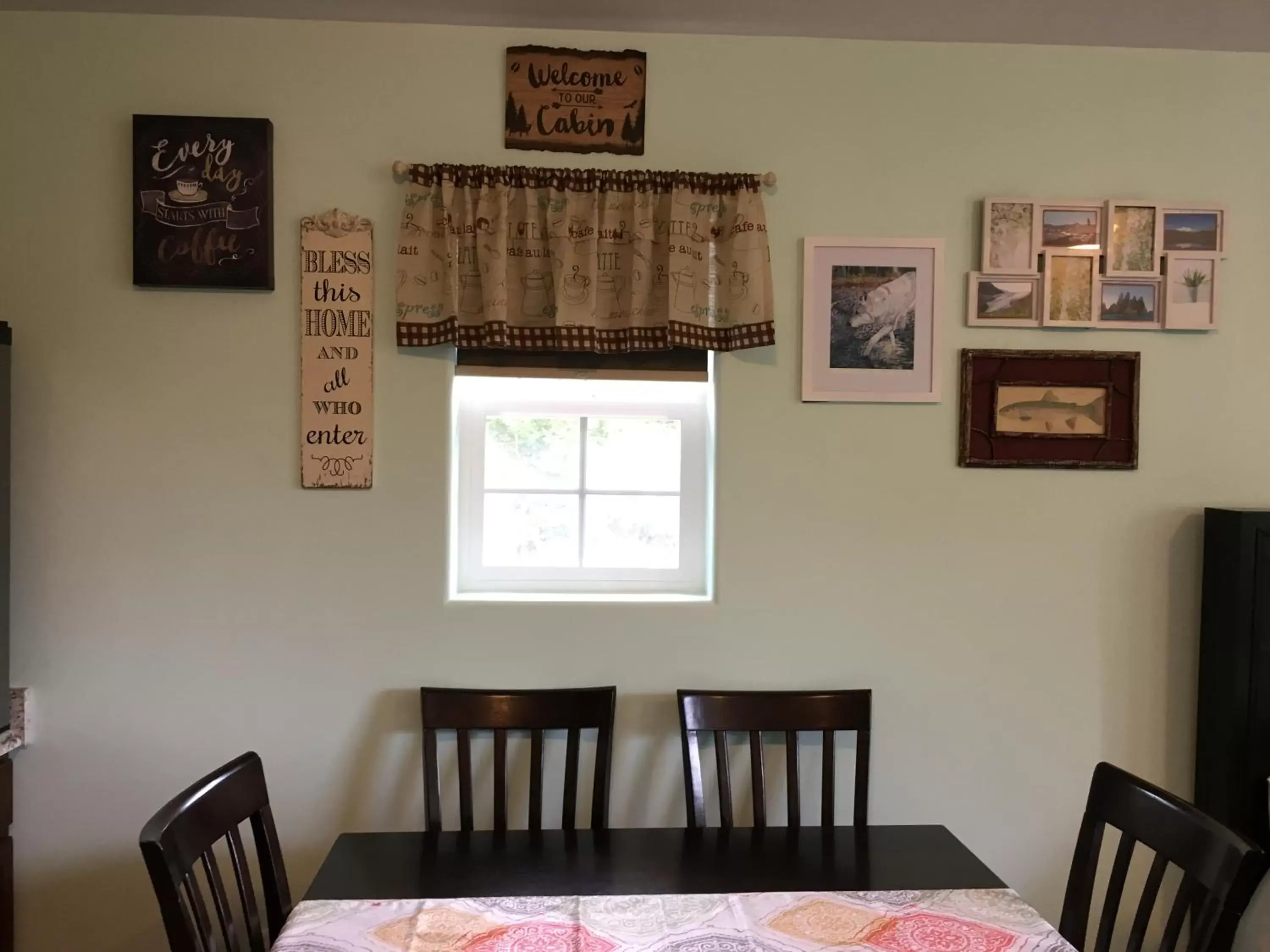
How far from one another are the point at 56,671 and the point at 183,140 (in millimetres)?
1230

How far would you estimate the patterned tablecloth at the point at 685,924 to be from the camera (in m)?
1.28

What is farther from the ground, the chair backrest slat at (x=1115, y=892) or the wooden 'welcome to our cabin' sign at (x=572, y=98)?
the wooden 'welcome to our cabin' sign at (x=572, y=98)

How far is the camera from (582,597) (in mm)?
2014

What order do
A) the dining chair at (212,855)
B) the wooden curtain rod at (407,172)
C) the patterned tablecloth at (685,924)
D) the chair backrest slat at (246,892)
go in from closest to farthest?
the dining chair at (212,855)
the patterned tablecloth at (685,924)
the chair backrest slat at (246,892)
the wooden curtain rod at (407,172)

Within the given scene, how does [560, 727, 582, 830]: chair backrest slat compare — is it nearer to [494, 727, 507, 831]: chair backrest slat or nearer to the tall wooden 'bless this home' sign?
[494, 727, 507, 831]: chair backrest slat

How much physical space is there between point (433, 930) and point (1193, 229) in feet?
7.19

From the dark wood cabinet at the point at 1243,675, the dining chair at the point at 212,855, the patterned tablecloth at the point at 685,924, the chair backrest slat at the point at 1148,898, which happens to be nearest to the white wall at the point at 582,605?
the dark wood cabinet at the point at 1243,675

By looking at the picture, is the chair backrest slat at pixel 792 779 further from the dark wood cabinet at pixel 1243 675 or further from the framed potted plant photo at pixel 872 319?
the dark wood cabinet at pixel 1243 675

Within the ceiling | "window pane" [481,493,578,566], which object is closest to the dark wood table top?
"window pane" [481,493,578,566]

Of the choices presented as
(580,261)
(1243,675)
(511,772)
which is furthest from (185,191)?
(1243,675)

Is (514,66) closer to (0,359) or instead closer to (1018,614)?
(0,359)

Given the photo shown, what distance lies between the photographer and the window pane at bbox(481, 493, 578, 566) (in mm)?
2100

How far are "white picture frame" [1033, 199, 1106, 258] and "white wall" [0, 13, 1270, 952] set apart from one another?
8 cm

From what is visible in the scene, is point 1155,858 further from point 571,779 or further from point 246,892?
point 246,892
